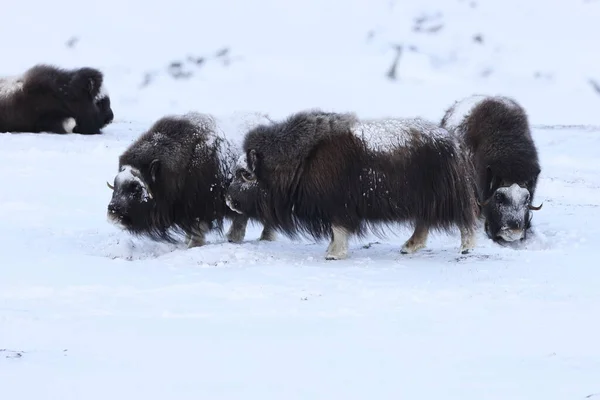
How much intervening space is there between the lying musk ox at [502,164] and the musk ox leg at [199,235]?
201 centimetres

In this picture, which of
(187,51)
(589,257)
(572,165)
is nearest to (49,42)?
(187,51)

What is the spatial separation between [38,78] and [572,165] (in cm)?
725

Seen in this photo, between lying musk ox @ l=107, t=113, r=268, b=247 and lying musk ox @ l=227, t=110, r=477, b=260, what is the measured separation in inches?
13.8

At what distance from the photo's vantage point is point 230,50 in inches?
926

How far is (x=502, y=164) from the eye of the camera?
7.25 meters

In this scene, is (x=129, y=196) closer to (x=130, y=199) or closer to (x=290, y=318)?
(x=130, y=199)

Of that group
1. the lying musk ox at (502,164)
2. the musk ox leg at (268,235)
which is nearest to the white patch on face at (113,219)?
the musk ox leg at (268,235)

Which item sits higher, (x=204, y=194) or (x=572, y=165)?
(x=204, y=194)

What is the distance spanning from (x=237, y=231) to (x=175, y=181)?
2.22 ft

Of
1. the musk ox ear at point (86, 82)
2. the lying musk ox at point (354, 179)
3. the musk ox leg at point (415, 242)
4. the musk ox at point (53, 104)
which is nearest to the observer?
the lying musk ox at point (354, 179)

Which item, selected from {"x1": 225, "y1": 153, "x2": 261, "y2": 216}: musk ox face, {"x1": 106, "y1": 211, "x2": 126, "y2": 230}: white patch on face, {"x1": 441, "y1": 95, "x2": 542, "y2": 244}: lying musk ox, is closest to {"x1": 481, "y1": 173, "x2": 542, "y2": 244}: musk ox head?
{"x1": 441, "y1": 95, "x2": 542, "y2": 244}: lying musk ox

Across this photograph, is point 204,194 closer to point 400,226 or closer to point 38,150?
point 400,226

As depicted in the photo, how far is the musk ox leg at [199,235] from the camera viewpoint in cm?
714

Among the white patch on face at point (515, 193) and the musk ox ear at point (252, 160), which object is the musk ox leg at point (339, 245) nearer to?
the musk ox ear at point (252, 160)
